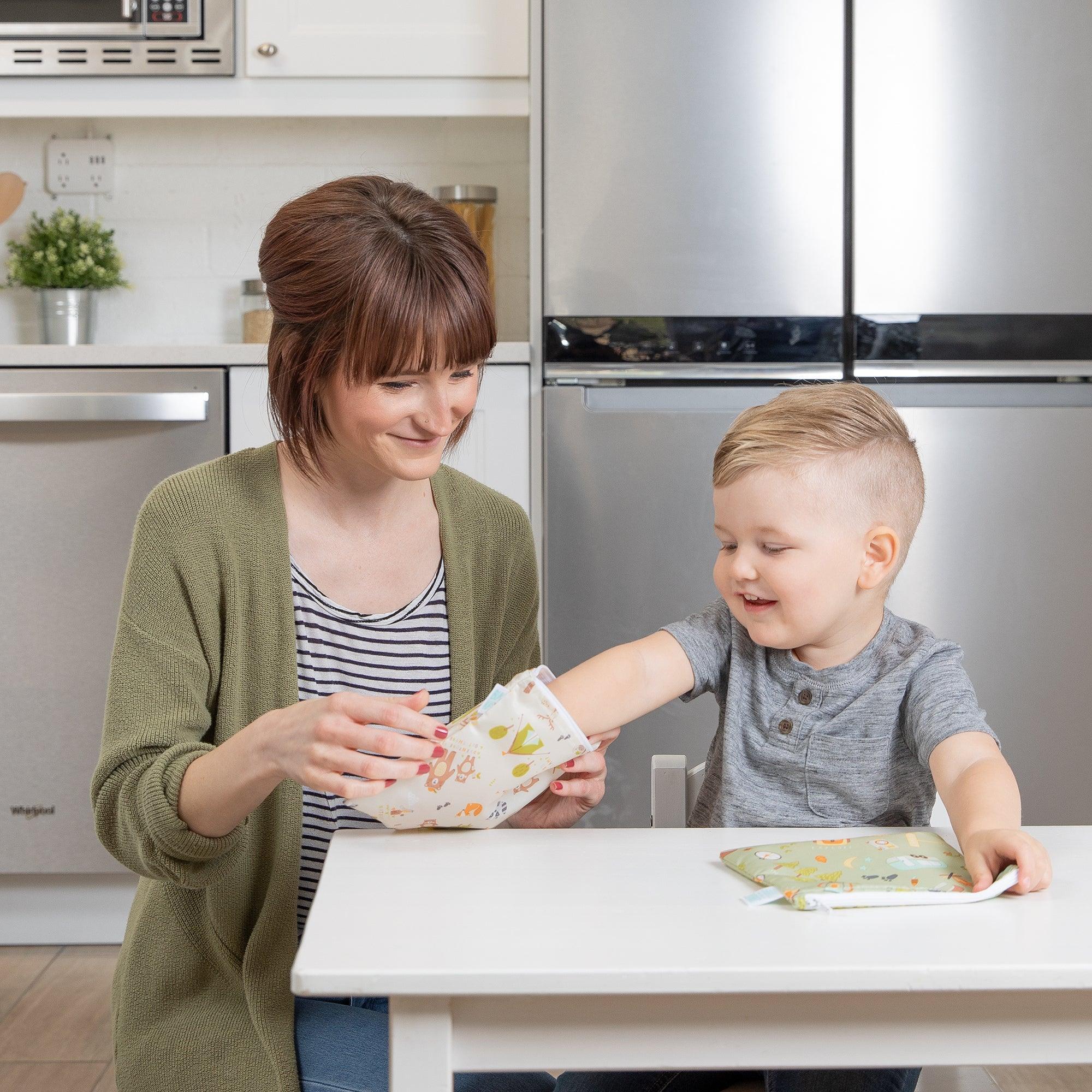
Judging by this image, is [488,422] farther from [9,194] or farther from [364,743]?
[364,743]

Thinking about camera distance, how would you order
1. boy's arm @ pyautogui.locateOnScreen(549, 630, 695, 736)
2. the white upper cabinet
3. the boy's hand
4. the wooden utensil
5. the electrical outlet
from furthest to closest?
the electrical outlet < the wooden utensil < the white upper cabinet < boy's arm @ pyautogui.locateOnScreen(549, 630, 695, 736) < the boy's hand

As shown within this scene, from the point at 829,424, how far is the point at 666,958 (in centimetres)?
53

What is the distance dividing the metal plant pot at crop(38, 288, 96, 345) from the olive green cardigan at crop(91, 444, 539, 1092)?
1536 millimetres

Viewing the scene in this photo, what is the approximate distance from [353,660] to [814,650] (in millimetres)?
395

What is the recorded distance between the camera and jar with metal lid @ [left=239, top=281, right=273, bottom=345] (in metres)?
2.30

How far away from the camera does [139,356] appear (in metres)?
2.03

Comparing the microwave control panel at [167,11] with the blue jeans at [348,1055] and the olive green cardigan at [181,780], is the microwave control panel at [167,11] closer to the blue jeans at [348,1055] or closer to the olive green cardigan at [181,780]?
the olive green cardigan at [181,780]

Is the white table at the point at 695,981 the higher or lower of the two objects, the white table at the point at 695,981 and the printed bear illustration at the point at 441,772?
the lower

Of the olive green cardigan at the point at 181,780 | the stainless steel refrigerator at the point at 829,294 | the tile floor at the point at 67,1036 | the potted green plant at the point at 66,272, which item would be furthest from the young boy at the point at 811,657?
the potted green plant at the point at 66,272

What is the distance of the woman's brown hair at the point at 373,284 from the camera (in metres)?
0.96

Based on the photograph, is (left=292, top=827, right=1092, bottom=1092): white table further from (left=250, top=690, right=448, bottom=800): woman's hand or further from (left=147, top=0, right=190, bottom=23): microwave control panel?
(left=147, top=0, right=190, bottom=23): microwave control panel

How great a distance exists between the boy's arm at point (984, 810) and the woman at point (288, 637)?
239mm

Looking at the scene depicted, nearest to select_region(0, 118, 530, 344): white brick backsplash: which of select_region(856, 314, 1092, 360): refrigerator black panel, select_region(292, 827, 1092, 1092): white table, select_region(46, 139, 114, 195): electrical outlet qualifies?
select_region(46, 139, 114, 195): electrical outlet

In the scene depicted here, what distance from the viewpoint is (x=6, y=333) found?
2.57 meters
